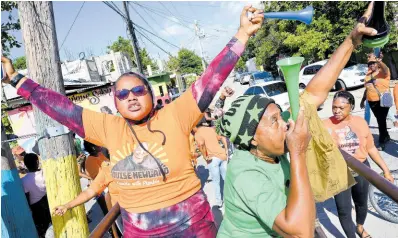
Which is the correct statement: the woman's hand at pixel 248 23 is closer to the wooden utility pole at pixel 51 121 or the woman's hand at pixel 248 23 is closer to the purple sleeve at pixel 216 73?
the purple sleeve at pixel 216 73

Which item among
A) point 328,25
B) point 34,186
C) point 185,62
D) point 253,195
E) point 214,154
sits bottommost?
point 214,154

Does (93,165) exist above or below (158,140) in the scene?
below

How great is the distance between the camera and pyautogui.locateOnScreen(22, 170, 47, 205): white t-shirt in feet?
13.2

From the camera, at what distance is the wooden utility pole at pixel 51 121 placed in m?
2.46

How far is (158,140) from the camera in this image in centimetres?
179

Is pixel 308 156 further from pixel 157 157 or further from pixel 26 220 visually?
pixel 26 220

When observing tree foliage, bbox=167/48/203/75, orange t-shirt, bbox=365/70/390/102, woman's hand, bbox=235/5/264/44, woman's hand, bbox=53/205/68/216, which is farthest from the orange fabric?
tree foliage, bbox=167/48/203/75

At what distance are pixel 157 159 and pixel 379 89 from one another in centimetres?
545

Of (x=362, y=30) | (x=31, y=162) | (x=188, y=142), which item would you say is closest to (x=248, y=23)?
(x=362, y=30)

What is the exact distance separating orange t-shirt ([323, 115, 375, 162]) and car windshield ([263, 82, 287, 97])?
899 centimetres

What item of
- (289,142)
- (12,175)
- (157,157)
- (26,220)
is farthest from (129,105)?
(26,220)

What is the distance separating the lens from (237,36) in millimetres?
1836

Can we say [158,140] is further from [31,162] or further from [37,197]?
[31,162]

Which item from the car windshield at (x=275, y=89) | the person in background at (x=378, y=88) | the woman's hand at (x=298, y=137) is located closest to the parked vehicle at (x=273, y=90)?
the car windshield at (x=275, y=89)
